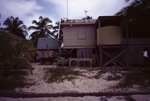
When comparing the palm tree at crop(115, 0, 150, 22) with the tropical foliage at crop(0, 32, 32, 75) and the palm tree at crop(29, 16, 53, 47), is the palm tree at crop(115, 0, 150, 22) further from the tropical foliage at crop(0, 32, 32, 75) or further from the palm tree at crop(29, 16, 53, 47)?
the palm tree at crop(29, 16, 53, 47)

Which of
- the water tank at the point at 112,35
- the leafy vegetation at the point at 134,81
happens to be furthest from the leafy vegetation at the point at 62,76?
the water tank at the point at 112,35

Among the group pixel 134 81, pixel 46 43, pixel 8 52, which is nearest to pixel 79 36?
pixel 46 43

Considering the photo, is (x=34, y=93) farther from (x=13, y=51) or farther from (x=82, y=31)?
(x=82, y=31)

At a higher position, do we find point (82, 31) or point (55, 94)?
point (82, 31)

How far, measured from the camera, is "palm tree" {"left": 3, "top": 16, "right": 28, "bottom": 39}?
24562 mm

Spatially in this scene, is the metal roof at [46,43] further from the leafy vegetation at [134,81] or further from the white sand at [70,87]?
the leafy vegetation at [134,81]

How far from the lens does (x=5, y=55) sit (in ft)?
18.1

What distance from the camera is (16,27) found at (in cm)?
2506

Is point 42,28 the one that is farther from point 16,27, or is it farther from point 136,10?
point 136,10

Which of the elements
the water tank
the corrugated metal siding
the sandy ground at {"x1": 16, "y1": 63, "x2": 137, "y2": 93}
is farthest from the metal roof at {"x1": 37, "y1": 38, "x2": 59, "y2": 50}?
the sandy ground at {"x1": 16, "y1": 63, "x2": 137, "y2": 93}

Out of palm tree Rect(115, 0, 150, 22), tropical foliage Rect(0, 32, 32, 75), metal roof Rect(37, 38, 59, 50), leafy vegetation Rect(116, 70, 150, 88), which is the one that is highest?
palm tree Rect(115, 0, 150, 22)

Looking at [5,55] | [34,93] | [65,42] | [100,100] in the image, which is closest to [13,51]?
[5,55]

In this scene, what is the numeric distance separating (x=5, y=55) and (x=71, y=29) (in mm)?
7840

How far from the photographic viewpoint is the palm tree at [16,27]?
24.6m
